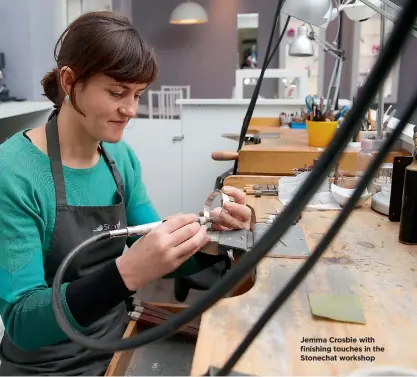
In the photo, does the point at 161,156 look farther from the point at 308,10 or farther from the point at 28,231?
the point at 28,231

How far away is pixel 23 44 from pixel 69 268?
228 cm

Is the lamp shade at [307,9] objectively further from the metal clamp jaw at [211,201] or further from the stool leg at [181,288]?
the stool leg at [181,288]

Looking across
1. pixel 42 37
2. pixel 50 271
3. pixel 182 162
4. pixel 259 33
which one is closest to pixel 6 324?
pixel 50 271

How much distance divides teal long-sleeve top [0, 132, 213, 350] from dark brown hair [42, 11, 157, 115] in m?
0.15

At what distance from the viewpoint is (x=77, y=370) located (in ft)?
3.07

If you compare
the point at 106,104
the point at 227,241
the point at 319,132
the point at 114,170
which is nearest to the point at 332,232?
the point at 227,241

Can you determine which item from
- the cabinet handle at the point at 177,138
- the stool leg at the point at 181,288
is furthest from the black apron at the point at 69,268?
the cabinet handle at the point at 177,138

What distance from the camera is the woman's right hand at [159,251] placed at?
687 millimetres

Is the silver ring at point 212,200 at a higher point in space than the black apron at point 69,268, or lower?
higher

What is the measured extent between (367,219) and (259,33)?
18.3ft

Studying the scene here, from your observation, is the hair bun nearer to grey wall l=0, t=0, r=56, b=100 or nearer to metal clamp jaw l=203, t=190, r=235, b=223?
metal clamp jaw l=203, t=190, r=235, b=223

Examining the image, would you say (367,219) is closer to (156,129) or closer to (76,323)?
(76,323)

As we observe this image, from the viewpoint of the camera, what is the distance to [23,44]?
281 centimetres

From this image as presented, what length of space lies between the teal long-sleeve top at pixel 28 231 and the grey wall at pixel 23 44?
211 centimetres
